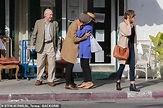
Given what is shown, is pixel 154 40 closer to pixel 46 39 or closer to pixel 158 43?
pixel 158 43

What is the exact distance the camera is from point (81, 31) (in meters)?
10.2

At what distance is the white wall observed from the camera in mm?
12945

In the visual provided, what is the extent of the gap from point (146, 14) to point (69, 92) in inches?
170

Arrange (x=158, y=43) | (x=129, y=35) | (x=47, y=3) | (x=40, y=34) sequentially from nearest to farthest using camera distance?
(x=129, y=35), (x=40, y=34), (x=158, y=43), (x=47, y=3)

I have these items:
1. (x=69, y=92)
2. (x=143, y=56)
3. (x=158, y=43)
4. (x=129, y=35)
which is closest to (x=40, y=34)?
(x=69, y=92)

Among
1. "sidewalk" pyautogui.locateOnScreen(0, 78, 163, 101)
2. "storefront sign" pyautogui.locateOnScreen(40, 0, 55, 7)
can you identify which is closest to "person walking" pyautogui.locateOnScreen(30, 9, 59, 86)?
"sidewalk" pyautogui.locateOnScreen(0, 78, 163, 101)

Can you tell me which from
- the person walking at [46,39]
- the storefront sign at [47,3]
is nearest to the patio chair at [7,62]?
the person walking at [46,39]

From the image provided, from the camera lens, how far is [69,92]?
9.98m

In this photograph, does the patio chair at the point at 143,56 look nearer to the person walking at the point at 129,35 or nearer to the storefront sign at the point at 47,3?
the person walking at the point at 129,35

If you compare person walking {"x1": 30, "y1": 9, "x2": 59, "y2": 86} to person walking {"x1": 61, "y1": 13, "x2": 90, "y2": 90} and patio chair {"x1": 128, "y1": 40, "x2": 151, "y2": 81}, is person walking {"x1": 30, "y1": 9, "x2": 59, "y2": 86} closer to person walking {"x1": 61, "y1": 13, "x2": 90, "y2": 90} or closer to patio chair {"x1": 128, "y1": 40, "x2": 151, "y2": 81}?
person walking {"x1": 61, "y1": 13, "x2": 90, "y2": 90}

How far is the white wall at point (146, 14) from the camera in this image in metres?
12.9

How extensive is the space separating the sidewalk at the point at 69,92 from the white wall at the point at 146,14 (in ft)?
7.20

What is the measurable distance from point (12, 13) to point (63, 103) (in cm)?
448

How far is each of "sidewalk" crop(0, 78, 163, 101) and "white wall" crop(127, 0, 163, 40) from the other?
7.20 feet
